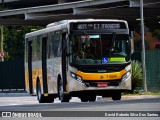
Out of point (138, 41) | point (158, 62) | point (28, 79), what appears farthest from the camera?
point (138, 41)

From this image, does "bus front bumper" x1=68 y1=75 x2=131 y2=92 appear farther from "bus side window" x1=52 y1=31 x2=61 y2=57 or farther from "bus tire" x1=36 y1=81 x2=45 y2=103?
"bus tire" x1=36 y1=81 x2=45 y2=103

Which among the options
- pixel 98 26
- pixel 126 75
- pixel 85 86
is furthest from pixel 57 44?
pixel 126 75

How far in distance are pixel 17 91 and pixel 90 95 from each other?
80.2 ft

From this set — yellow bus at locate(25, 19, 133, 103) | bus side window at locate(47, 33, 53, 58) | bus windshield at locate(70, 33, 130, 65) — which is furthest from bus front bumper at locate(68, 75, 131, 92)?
bus side window at locate(47, 33, 53, 58)

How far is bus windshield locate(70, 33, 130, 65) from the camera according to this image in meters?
25.8

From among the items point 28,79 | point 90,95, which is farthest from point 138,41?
point 90,95

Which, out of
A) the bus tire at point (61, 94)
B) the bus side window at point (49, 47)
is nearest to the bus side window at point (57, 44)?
the bus side window at point (49, 47)

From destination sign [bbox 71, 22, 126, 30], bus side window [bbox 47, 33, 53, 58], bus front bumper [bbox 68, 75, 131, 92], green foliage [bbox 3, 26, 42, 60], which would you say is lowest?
green foliage [bbox 3, 26, 42, 60]

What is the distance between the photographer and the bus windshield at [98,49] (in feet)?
84.8

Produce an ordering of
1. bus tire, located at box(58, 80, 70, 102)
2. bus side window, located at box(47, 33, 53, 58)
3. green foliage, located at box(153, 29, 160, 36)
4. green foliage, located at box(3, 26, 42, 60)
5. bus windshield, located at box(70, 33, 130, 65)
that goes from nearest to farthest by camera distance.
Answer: bus windshield, located at box(70, 33, 130, 65) → bus tire, located at box(58, 80, 70, 102) → bus side window, located at box(47, 33, 53, 58) → green foliage, located at box(153, 29, 160, 36) → green foliage, located at box(3, 26, 42, 60)

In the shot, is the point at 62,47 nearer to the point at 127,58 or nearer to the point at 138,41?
the point at 127,58

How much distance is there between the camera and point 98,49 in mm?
25938

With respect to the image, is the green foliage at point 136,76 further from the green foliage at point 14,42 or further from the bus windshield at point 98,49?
the green foliage at point 14,42

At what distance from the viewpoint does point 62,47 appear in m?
26.7
